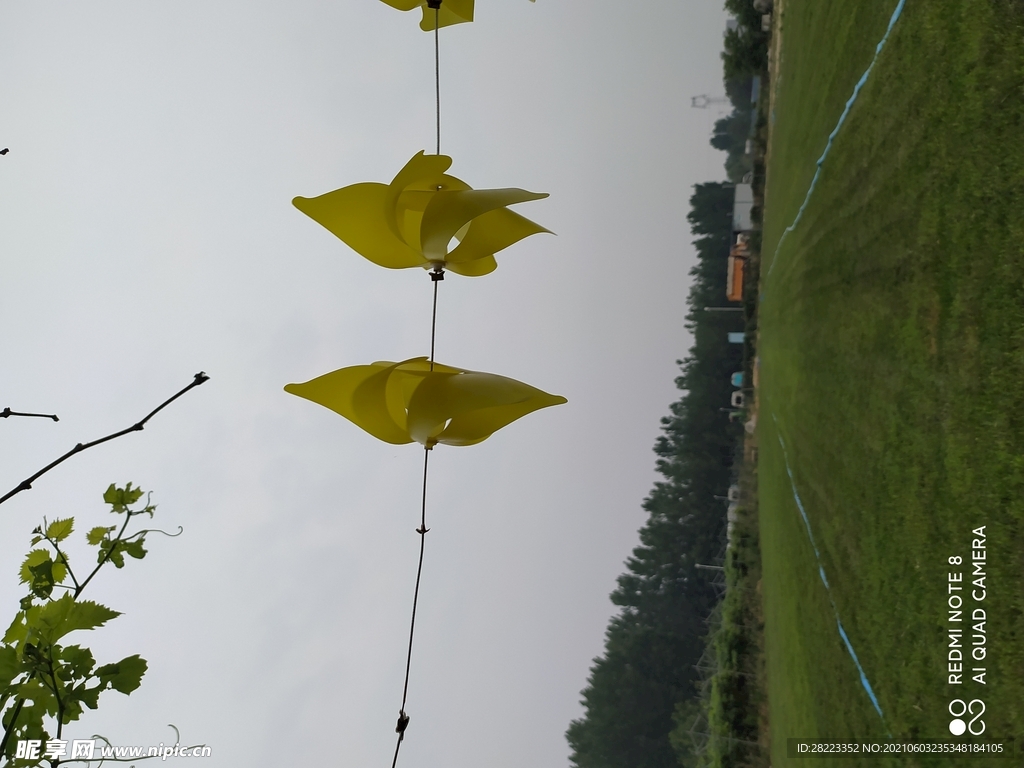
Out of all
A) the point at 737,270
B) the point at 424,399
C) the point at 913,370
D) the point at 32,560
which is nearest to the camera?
the point at 32,560

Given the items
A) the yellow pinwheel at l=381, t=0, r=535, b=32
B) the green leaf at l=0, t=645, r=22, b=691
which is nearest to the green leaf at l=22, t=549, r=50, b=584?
the green leaf at l=0, t=645, r=22, b=691

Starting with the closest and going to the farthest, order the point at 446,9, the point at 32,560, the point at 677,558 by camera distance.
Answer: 1. the point at 32,560
2. the point at 446,9
3. the point at 677,558

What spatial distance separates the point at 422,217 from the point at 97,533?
23.4 inches

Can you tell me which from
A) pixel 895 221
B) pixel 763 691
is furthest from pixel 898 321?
pixel 763 691

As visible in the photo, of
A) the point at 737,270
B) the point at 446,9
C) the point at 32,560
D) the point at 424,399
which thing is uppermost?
the point at 737,270

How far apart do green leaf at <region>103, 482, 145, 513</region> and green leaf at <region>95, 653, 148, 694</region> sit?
0.64 feet

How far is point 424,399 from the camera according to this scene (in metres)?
0.89

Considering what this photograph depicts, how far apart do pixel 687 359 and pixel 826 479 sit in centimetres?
1288

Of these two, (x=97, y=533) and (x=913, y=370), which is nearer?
(x=97, y=533)

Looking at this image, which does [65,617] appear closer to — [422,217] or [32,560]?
[32,560]

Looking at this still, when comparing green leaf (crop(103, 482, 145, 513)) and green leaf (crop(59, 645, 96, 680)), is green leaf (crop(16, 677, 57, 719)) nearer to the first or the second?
green leaf (crop(59, 645, 96, 680))

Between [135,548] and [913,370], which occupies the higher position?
[913,370]

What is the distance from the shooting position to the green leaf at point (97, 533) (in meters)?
0.71

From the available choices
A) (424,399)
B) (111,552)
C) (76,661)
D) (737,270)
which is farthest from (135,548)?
(737,270)
